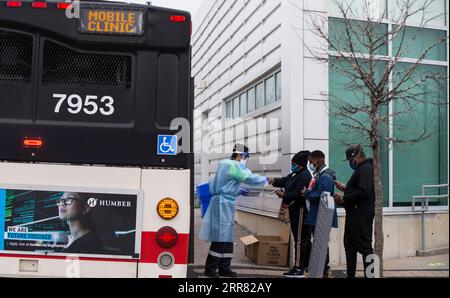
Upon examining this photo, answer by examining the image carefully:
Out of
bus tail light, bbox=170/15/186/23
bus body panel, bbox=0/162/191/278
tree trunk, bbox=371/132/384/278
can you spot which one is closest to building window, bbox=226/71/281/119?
tree trunk, bbox=371/132/384/278

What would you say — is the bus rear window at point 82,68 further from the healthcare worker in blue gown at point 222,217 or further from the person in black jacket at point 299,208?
the person in black jacket at point 299,208

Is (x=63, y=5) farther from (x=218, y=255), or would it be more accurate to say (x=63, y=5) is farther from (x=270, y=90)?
(x=270, y=90)

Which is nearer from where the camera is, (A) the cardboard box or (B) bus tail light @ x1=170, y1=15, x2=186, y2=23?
(B) bus tail light @ x1=170, y1=15, x2=186, y2=23

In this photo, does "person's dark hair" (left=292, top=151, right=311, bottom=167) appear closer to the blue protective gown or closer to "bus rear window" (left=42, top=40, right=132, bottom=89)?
the blue protective gown

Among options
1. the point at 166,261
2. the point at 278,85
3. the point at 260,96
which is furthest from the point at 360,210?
the point at 260,96

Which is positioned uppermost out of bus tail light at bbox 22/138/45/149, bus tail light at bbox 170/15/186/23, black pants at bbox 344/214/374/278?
bus tail light at bbox 170/15/186/23

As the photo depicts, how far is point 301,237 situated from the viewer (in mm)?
7402

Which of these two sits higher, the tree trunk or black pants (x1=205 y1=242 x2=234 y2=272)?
the tree trunk

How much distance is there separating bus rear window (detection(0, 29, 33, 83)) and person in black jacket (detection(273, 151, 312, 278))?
173 inches

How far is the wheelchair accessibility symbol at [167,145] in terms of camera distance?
3979 mm

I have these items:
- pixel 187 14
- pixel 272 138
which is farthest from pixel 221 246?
pixel 187 14

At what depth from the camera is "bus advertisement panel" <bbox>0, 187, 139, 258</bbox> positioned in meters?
3.83

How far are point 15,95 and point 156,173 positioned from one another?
1258 millimetres

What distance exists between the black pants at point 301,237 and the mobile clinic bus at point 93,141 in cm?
369
